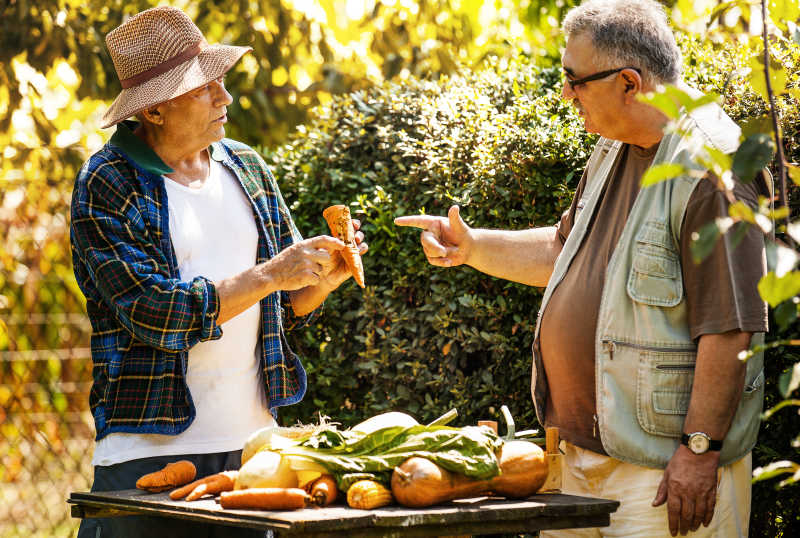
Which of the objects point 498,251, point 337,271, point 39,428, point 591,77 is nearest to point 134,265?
point 337,271

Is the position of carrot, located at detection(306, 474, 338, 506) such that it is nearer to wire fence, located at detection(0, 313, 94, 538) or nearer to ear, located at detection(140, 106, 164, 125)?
ear, located at detection(140, 106, 164, 125)

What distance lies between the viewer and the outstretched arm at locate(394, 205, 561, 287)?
122 inches

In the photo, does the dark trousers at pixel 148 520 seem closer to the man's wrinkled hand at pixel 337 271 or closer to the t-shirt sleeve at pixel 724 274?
the man's wrinkled hand at pixel 337 271

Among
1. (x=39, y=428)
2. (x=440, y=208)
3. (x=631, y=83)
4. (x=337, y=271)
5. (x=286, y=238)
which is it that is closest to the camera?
(x=631, y=83)

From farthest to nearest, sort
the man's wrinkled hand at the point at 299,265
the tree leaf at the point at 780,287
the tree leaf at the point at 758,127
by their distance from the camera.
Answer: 1. the man's wrinkled hand at the point at 299,265
2. the tree leaf at the point at 758,127
3. the tree leaf at the point at 780,287

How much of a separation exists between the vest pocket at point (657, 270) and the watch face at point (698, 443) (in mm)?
338

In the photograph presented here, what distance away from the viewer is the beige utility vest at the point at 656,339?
2.46 m

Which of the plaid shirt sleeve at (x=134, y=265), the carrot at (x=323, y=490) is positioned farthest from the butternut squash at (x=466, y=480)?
the plaid shirt sleeve at (x=134, y=265)

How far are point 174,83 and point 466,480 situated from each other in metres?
1.59

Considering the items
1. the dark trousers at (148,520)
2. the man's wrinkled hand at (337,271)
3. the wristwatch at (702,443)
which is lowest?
the dark trousers at (148,520)

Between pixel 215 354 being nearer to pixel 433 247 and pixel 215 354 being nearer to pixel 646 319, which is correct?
pixel 433 247

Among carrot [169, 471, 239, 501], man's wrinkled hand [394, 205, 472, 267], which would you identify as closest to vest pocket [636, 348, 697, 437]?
man's wrinkled hand [394, 205, 472, 267]

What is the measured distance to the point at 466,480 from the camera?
2.14 meters

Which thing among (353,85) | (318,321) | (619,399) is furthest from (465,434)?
(353,85)
